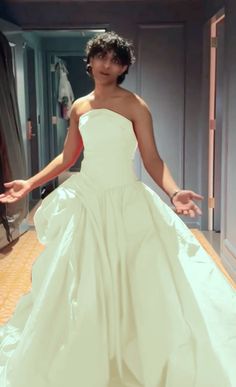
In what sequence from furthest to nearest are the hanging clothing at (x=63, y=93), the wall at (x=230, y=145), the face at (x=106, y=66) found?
the hanging clothing at (x=63, y=93)
the wall at (x=230, y=145)
the face at (x=106, y=66)

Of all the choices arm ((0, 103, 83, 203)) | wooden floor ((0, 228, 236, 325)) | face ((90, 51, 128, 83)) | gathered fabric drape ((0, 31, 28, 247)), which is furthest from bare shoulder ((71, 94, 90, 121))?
gathered fabric drape ((0, 31, 28, 247))

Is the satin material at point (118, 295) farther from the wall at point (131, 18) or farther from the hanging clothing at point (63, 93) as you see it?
the hanging clothing at point (63, 93)

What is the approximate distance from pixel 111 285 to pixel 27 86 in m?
5.30

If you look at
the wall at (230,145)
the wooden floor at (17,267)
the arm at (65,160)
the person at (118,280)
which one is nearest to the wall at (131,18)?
the wall at (230,145)

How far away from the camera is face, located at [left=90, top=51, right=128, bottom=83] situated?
187 centimetres

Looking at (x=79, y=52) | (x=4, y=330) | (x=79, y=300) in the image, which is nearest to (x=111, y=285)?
(x=79, y=300)

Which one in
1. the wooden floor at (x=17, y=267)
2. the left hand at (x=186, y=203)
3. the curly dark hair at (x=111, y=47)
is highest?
the curly dark hair at (x=111, y=47)

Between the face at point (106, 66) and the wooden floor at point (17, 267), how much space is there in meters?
1.60

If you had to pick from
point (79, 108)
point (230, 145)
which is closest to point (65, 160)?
point (79, 108)

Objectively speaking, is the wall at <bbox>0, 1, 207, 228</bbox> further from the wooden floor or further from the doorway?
the wooden floor

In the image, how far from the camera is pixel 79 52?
7750 millimetres

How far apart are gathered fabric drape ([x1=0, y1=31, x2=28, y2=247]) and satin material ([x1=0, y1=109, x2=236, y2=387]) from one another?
245 centimetres

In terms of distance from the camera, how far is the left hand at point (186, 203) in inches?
69.5

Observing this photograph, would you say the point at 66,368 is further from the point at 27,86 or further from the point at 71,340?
the point at 27,86
